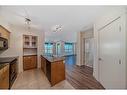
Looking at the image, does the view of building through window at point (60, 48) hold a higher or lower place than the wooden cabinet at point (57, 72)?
higher

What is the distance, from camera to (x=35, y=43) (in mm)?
6246

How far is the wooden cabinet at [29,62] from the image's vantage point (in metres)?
5.50

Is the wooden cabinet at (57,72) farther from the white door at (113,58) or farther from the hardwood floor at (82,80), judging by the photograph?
the white door at (113,58)

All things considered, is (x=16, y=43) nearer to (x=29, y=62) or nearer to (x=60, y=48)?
(x=29, y=62)

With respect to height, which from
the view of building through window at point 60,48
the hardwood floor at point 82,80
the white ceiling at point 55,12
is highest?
the white ceiling at point 55,12

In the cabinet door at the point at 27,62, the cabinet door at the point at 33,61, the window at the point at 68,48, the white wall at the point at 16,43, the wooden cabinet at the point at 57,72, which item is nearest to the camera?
the wooden cabinet at the point at 57,72

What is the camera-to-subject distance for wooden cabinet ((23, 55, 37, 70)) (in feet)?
18.1

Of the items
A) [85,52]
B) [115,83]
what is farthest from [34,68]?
[115,83]

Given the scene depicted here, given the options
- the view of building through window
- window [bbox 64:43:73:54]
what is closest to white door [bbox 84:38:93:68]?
the view of building through window

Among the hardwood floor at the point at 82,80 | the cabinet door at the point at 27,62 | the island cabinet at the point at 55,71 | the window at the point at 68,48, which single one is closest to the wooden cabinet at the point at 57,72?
the island cabinet at the point at 55,71

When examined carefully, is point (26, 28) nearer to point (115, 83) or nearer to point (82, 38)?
point (82, 38)

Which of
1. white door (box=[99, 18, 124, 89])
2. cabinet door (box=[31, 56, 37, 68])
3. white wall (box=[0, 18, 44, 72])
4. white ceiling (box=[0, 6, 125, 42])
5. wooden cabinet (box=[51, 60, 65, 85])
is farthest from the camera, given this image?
cabinet door (box=[31, 56, 37, 68])

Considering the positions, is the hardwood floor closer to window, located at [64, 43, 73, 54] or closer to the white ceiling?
the white ceiling
